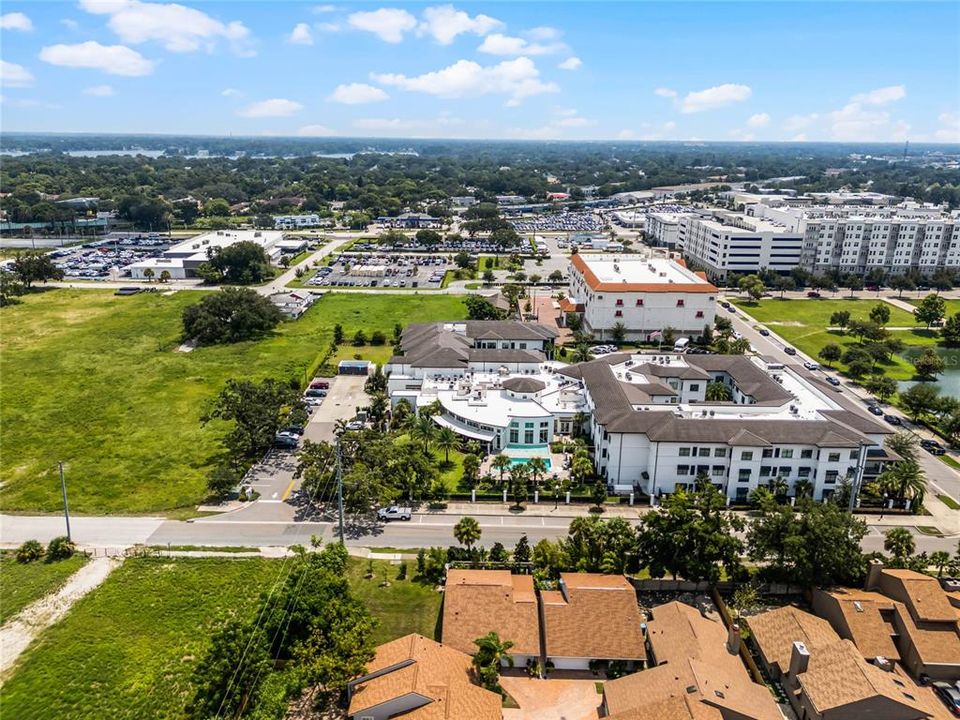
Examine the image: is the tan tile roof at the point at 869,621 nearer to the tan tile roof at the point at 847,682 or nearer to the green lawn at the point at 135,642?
the tan tile roof at the point at 847,682

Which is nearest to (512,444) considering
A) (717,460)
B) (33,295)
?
(717,460)

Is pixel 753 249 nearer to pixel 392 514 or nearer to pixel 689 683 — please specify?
pixel 392 514

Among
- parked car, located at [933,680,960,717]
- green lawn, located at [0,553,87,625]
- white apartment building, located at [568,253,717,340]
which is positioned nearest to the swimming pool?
parked car, located at [933,680,960,717]

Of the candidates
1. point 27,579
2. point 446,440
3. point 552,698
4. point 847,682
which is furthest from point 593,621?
point 27,579

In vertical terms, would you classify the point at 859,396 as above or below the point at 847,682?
below

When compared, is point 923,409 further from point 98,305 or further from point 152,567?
point 98,305
